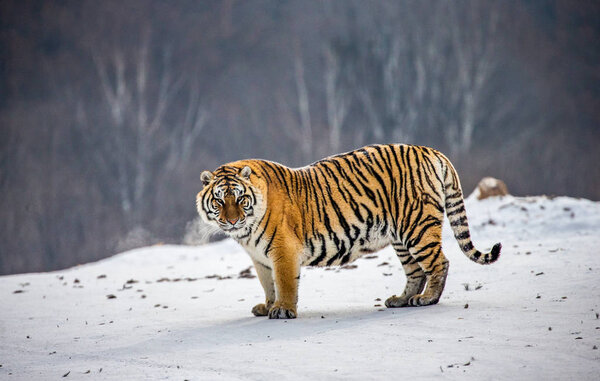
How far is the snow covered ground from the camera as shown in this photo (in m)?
3.64

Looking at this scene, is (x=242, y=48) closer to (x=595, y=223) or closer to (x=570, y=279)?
(x=595, y=223)

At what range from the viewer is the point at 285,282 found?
5.20 meters

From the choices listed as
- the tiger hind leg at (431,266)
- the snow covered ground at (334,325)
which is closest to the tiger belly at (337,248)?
the tiger hind leg at (431,266)

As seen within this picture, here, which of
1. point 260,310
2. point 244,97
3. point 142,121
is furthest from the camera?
point 244,97

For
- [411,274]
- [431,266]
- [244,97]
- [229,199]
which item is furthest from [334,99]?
[229,199]

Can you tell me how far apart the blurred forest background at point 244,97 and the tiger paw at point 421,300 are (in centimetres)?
1557

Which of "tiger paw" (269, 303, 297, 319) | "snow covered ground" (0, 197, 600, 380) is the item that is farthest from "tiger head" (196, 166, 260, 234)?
"snow covered ground" (0, 197, 600, 380)

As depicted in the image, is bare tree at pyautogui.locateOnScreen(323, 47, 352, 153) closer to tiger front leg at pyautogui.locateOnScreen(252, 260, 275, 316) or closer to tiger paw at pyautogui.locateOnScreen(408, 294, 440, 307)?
tiger front leg at pyautogui.locateOnScreen(252, 260, 275, 316)

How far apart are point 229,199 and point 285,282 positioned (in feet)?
2.60

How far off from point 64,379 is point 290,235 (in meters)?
2.11

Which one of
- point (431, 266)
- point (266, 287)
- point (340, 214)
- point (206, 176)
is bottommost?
point (266, 287)

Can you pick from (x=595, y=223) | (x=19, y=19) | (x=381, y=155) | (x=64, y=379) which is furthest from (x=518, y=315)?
(x=19, y=19)

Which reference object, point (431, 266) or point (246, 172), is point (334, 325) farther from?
point (246, 172)

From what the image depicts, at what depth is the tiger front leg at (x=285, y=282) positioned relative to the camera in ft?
17.0
